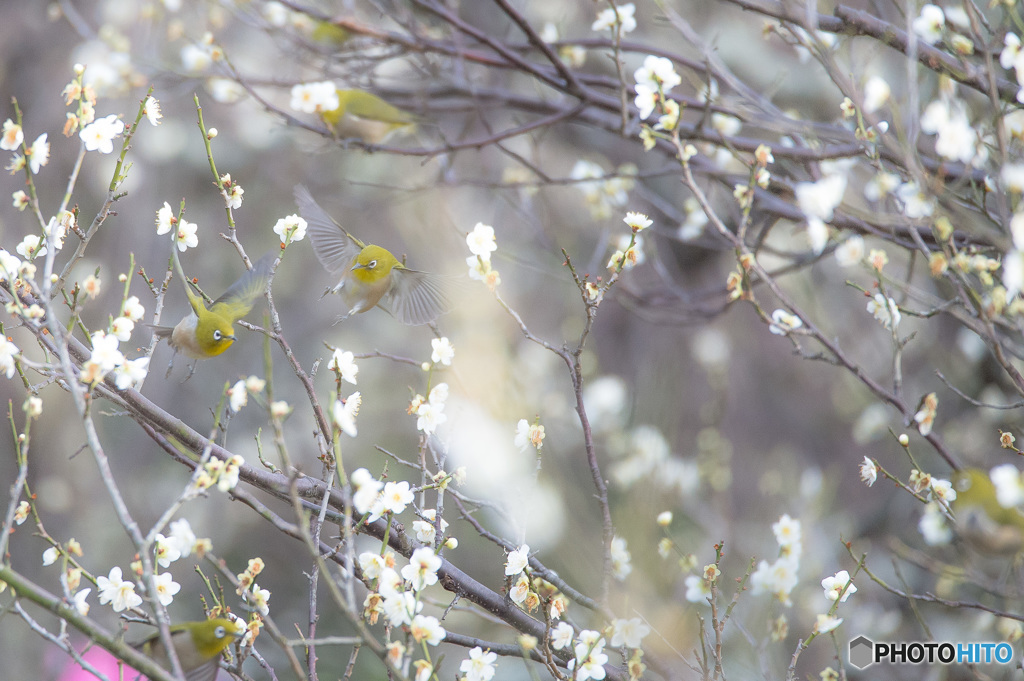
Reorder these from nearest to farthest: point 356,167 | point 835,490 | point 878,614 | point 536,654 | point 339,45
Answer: point 536,654
point 339,45
point 878,614
point 835,490
point 356,167

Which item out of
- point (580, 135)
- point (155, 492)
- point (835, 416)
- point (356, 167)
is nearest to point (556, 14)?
point (580, 135)

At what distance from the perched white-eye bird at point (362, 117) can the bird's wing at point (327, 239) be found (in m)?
0.50

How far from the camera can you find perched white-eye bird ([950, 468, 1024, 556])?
0.91 m

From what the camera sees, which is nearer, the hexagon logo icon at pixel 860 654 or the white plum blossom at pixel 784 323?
the white plum blossom at pixel 784 323

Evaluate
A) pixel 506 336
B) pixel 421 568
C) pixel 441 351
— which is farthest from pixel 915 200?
pixel 506 336

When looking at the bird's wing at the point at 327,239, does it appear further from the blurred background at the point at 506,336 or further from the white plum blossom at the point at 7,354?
the white plum blossom at the point at 7,354

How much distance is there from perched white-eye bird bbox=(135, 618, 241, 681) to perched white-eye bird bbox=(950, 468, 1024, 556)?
95cm

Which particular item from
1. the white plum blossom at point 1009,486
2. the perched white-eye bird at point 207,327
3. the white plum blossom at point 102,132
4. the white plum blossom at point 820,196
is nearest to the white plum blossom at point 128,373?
the perched white-eye bird at point 207,327

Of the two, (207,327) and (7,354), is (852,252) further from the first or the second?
(7,354)

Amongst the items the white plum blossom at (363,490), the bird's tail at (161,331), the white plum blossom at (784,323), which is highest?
the bird's tail at (161,331)

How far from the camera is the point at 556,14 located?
12.7ft

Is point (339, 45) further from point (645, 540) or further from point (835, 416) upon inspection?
point (835, 416)

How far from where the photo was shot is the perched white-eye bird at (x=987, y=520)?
91cm

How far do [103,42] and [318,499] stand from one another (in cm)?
217
